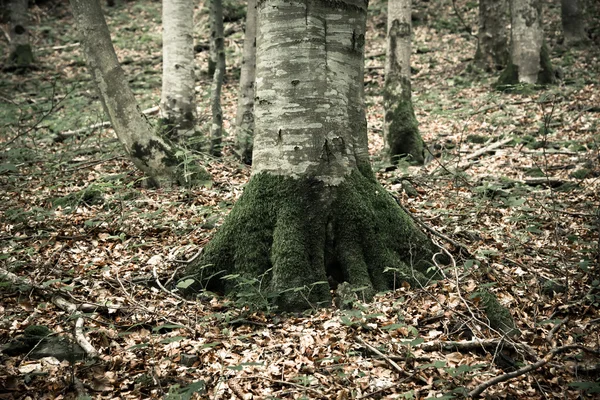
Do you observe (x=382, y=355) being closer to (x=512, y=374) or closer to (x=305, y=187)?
(x=512, y=374)

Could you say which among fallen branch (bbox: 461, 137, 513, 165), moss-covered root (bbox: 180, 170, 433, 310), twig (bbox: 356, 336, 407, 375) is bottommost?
twig (bbox: 356, 336, 407, 375)

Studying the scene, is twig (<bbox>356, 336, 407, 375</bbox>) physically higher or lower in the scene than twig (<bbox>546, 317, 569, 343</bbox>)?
lower

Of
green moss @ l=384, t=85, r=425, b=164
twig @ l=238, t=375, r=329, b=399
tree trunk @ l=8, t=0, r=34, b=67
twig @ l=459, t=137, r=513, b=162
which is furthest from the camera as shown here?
tree trunk @ l=8, t=0, r=34, b=67

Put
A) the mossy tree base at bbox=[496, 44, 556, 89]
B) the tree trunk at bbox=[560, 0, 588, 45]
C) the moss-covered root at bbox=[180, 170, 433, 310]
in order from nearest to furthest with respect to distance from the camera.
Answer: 1. the moss-covered root at bbox=[180, 170, 433, 310]
2. the mossy tree base at bbox=[496, 44, 556, 89]
3. the tree trunk at bbox=[560, 0, 588, 45]

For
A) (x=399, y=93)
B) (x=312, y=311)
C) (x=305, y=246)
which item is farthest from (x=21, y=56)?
(x=312, y=311)

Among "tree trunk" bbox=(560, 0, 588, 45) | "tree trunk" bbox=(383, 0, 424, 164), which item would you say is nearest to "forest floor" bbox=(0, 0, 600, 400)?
"tree trunk" bbox=(383, 0, 424, 164)

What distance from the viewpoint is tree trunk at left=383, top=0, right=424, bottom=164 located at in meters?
8.26

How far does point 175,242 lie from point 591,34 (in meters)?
16.3

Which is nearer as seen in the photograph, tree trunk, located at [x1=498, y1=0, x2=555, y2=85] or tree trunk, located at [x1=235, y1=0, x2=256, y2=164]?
tree trunk, located at [x1=235, y1=0, x2=256, y2=164]

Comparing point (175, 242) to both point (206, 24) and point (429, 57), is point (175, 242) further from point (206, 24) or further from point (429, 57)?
point (206, 24)

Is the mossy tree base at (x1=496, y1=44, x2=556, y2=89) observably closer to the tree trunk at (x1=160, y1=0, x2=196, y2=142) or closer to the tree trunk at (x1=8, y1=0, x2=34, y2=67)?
the tree trunk at (x1=160, y1=0, x2=196, y2=142)

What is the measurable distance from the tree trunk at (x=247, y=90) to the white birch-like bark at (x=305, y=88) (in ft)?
14.0

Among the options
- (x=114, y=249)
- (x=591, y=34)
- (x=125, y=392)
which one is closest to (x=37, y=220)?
(x=114, y=249)

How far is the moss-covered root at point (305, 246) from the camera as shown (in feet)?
12.6
